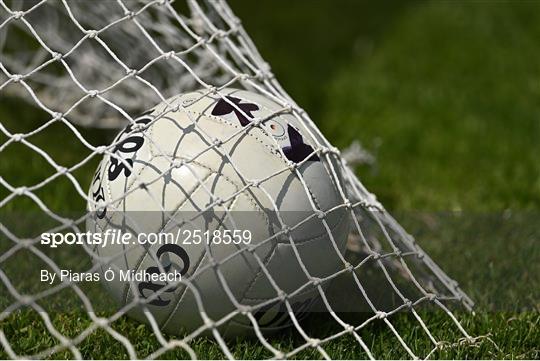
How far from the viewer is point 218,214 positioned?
2.60m

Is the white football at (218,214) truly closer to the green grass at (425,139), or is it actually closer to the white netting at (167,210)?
the white netting at (167,210)

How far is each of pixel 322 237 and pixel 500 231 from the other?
144 centimetres

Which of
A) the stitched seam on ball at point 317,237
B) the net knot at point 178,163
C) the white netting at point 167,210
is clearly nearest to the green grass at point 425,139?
the white netting at point 167,210

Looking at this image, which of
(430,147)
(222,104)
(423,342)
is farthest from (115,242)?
(430,147)

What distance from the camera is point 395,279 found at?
3.32 m

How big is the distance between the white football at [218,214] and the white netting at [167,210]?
14 mm

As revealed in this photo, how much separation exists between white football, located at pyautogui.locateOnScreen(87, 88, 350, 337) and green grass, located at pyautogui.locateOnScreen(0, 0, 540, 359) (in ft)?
0.62

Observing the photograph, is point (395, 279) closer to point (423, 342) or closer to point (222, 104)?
point (423, 342)

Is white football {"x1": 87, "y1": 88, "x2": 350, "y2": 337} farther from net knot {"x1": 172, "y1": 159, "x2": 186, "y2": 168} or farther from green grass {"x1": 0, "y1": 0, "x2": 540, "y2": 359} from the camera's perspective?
green grass {"x1": 0, "y1": 0, "x2": 540, "y2": 359}

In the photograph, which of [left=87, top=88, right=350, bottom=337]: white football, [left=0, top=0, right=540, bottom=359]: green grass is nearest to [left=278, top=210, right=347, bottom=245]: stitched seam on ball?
[left=87, top=88, right=350, bottom=337]: white football

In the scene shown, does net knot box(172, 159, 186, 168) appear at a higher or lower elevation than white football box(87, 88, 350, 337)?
higher

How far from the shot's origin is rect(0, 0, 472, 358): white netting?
263 cm

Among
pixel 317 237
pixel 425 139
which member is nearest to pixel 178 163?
pixel 317 237

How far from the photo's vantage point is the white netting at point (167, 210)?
2.63 metres
